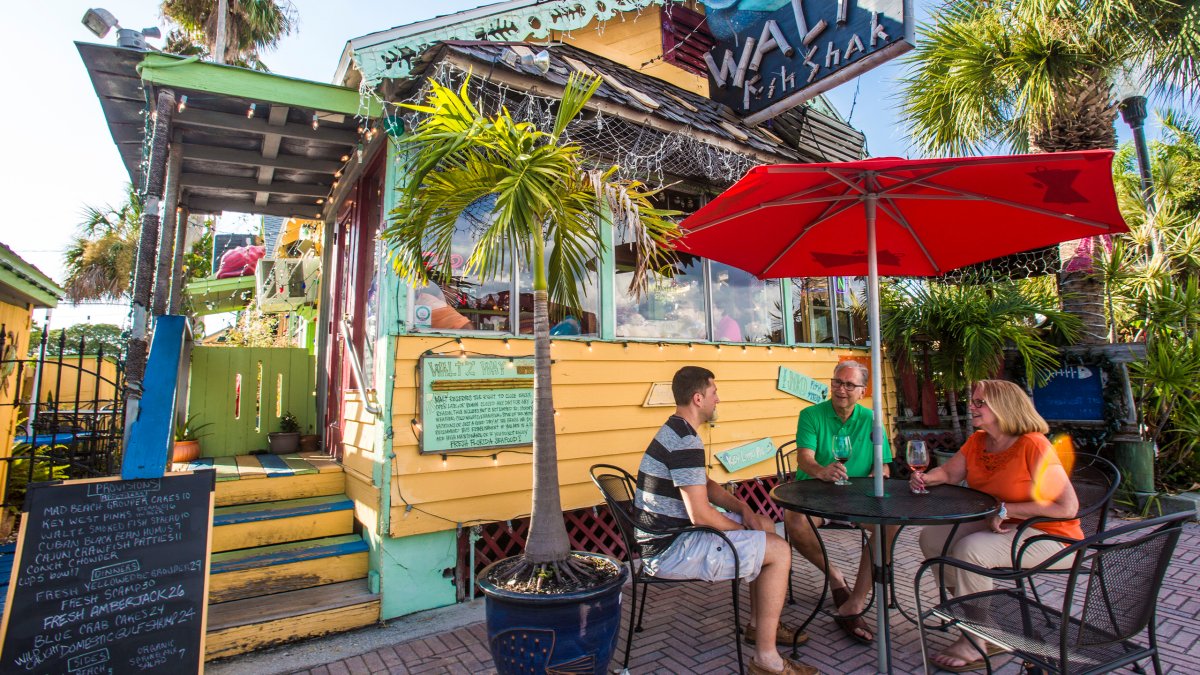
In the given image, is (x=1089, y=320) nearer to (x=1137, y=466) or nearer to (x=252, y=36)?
(x=1137, y=466)

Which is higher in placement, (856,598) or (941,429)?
(941,429)

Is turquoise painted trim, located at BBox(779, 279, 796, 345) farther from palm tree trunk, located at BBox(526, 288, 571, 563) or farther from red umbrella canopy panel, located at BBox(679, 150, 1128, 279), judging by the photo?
palm tree trunk, located at BBox(526, 288, 571, 563)

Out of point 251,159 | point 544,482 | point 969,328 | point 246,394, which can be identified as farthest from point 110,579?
point 969,328

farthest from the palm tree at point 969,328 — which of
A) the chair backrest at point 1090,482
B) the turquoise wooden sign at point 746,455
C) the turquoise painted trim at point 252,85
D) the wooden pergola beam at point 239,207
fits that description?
the wooden pergola beam at point 239,207

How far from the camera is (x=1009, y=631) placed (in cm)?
229

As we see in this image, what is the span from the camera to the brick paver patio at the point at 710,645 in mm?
3086

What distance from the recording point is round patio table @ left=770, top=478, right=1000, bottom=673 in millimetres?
2592

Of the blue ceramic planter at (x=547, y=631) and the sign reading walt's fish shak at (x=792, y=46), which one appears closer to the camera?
the blue ceramic planter at (x=547, y=631)

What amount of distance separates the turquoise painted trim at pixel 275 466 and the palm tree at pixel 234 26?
48.2 ft

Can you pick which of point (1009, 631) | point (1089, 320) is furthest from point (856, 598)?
point (1089, 320)

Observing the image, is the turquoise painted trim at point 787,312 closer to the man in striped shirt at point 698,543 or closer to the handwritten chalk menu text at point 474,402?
the handwritten chalk menu text at point 474,402

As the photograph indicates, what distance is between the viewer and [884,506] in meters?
2.81

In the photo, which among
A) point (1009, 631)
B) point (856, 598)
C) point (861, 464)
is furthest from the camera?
point (861, 464)

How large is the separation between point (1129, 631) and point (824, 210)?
2.45 metres
